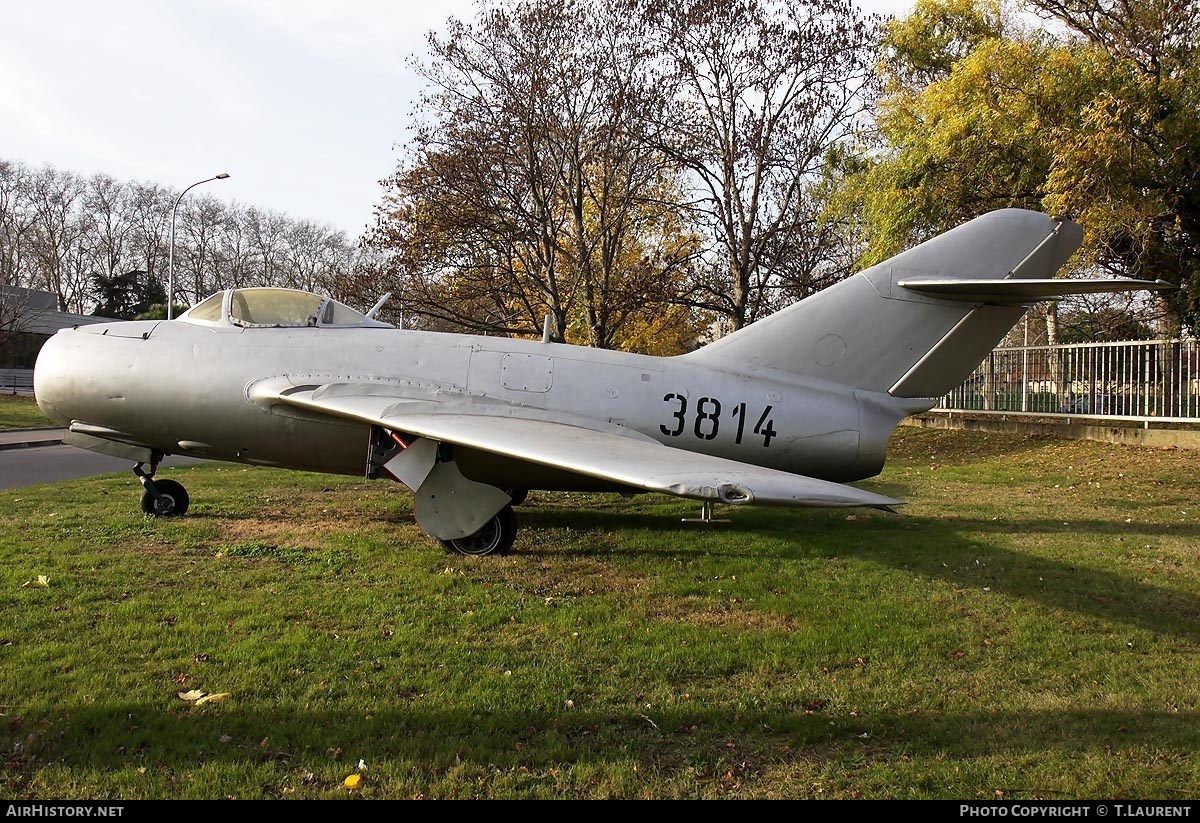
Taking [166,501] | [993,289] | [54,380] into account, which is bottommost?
[166,501]

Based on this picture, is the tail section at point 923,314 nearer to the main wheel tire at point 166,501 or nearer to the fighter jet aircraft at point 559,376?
the fighter jet aircraft at point 559,376

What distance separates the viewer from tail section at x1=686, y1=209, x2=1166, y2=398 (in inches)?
317

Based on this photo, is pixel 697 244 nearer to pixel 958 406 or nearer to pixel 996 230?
pixel 958 406

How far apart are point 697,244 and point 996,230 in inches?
683

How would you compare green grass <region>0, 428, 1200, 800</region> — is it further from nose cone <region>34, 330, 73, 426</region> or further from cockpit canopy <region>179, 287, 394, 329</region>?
cockpit canopy <region>179, 287, 394, 329</region>

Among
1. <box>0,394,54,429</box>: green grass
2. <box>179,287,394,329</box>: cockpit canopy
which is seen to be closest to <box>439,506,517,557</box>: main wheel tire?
<box>179,287,394,329</box>: cockpit canopy

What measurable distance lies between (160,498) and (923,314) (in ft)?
29.5

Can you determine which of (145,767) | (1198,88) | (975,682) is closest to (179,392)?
(145,767)

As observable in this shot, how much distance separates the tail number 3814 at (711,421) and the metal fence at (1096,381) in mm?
9374

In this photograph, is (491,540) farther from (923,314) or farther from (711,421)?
(923,314)

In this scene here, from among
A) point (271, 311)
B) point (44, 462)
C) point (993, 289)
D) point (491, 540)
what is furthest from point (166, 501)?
point (44, 462)

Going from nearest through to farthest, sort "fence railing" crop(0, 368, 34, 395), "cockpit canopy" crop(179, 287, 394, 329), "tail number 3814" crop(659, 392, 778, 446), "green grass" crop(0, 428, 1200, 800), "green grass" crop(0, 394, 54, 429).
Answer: "green grass" crop(0, 428, 1200, 800) → "tail number 3814" crop(659, 392, 778, 446) → "cockpit canopy" crop(179, 287, 394, 329) → "green grass" crop(0, 394, 54, 429) → "fence railing" crop(0, 368, 34, 395)

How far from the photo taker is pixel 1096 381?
17188 millimetres

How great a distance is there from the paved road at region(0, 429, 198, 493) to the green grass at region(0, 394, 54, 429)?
345 centimetres
